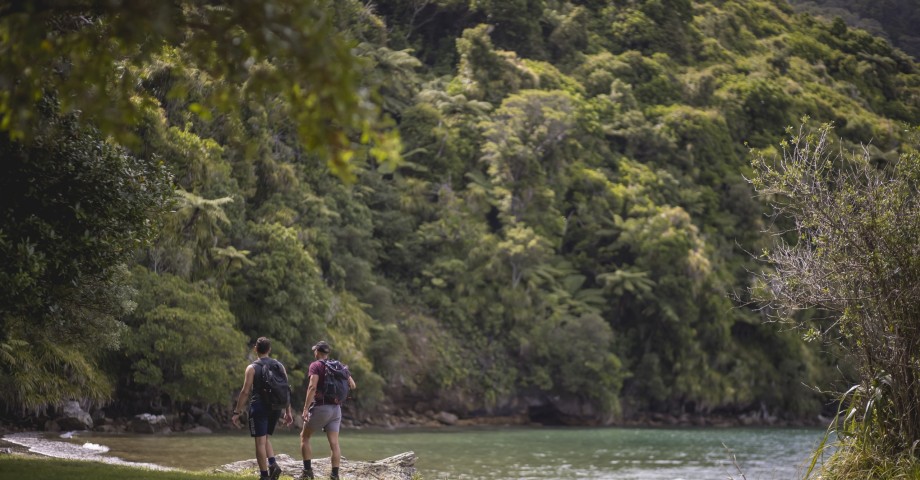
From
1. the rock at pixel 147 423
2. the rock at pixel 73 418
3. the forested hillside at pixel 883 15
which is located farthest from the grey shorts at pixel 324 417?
the forested hillside at pixel 883 15

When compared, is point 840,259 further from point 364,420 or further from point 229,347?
point 364,420

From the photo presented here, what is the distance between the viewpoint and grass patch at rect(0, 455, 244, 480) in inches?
414

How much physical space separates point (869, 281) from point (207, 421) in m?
24.5

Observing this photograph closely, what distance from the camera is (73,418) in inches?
1014

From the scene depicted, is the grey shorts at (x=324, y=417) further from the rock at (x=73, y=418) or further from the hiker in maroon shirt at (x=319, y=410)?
the rock at (x=73, y=418)

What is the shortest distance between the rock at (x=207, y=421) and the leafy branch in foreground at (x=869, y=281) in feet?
75.9

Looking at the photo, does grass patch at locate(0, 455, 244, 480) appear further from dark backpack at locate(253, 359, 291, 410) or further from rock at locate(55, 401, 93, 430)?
rock at locate(55, 401, 93, 430)

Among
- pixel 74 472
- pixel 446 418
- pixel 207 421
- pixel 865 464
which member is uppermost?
pixel 207 421

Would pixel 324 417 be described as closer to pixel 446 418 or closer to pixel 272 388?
pixel 272 388

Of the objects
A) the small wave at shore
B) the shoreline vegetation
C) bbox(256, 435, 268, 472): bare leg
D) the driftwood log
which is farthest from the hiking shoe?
the small wave at shore

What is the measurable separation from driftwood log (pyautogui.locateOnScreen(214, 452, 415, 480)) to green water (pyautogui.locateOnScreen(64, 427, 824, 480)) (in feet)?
7.61

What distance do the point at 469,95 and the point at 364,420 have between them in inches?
1041

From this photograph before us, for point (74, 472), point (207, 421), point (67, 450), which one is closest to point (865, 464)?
point (74, 472)

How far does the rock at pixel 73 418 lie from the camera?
25531 millimetres
